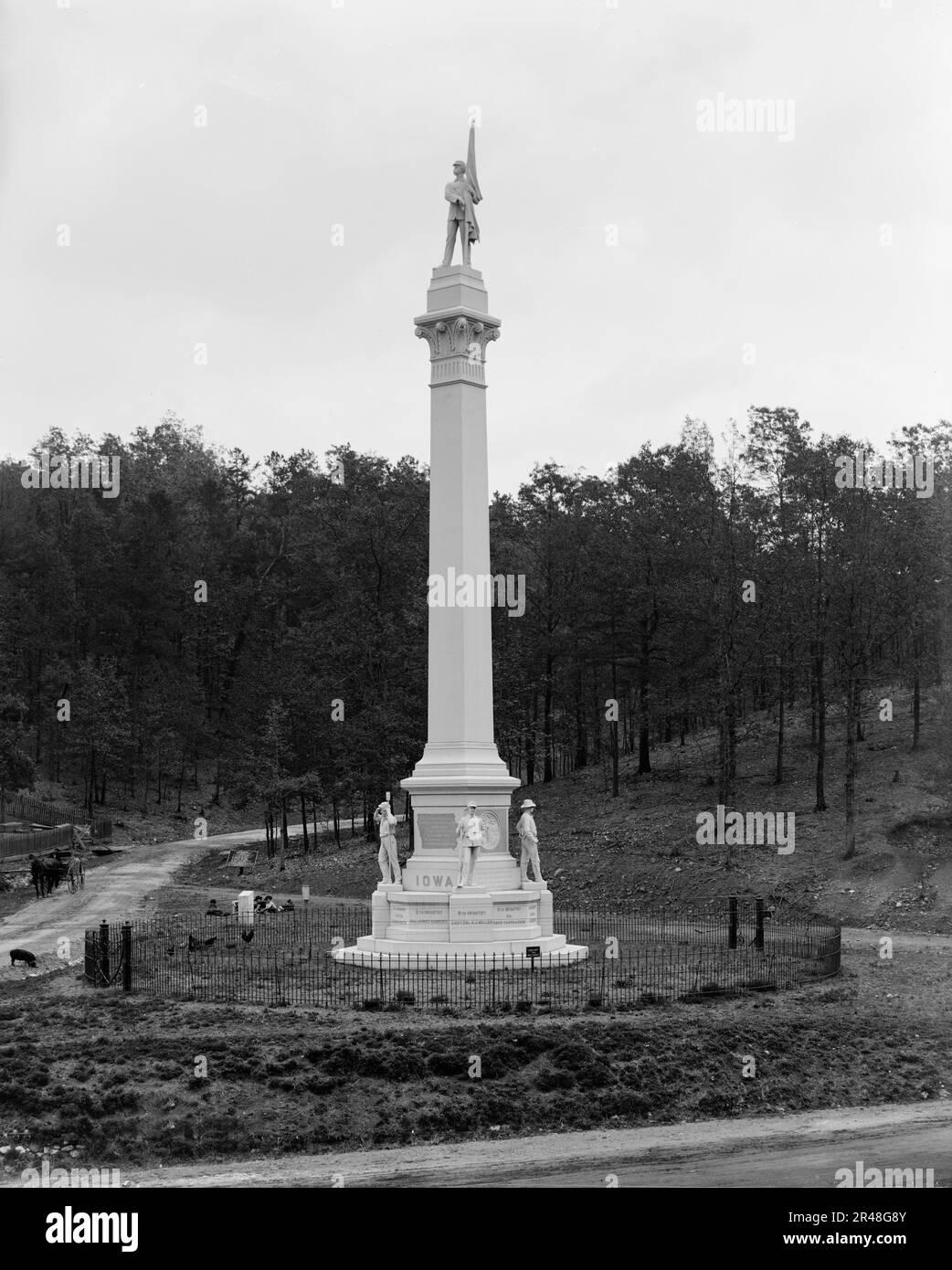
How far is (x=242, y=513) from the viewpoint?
102 meters

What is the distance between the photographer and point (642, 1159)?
56.5ft

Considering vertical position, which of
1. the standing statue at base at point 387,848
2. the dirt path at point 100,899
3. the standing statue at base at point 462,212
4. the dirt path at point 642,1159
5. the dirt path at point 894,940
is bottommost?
the dirt path at point 100,899

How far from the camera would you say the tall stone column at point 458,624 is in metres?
30.2

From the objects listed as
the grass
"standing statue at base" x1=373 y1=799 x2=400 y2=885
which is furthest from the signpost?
the grass

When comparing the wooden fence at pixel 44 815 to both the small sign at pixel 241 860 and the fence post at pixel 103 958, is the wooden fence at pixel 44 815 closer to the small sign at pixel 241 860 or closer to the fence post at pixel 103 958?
the small sign at pixel 241 860

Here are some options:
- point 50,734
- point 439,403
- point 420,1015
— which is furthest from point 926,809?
point 50,734

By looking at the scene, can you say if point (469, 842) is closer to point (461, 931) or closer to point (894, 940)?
point (461, 931)

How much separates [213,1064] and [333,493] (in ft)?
152

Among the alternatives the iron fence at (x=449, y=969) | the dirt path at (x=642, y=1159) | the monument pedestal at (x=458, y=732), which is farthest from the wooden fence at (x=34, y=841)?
the dirt path at (x=642, y=1159)

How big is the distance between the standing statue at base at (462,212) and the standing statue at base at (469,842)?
37.3 ft

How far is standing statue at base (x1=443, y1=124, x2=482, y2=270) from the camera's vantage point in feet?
106

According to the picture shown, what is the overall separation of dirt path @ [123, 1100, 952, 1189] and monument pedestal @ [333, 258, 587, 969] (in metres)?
10.5

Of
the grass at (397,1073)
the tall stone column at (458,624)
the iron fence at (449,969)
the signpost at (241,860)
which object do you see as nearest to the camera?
the grass at (397,1073)

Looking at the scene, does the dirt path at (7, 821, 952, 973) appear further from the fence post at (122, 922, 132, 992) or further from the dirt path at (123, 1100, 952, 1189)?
the dirt path at (123, 1100, 952, 1189)
